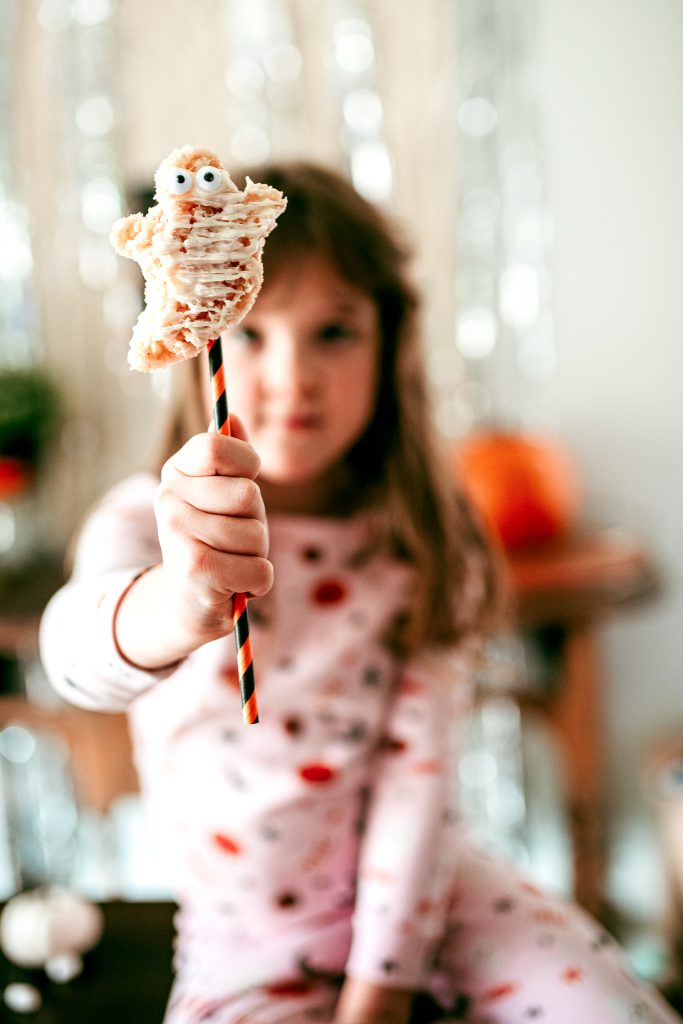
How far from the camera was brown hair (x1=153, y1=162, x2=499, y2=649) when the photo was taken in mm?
744

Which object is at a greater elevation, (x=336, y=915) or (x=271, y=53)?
(x=271, y=53)

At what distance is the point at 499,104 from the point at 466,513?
1.00m

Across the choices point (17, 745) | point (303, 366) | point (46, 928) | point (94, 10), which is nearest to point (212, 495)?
point (303, 366)

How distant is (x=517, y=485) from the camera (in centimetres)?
144

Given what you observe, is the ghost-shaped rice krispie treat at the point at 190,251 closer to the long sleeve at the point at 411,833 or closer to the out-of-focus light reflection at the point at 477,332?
the long sleeve at the point at 411,833

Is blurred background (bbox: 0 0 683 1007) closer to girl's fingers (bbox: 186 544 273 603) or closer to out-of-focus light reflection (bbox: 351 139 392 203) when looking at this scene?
out-of-focus light reflection (bbox: 351 139 392 203)

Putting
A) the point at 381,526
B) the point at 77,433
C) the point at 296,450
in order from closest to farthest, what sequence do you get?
the point at 296,450 → the point at 381,526 → the point at 77,433

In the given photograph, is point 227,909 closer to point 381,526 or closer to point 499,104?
point 381,526

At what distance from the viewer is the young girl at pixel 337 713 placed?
699 mm

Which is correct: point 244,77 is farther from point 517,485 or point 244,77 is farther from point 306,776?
point 306,776

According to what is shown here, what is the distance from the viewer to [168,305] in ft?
1.34

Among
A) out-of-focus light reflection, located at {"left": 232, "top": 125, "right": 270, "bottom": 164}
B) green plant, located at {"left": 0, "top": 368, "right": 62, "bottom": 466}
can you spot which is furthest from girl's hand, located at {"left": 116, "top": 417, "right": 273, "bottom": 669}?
out-of-focus light reflection, located at {"left": 232, "top": 125, "right": 270, "bottom": 164}

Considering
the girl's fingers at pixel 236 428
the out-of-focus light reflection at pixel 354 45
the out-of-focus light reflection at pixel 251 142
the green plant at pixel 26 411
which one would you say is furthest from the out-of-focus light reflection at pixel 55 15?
the girl's fingers at pixel 236 428

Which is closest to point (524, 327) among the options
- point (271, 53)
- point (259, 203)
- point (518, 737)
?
point (271, 53)
